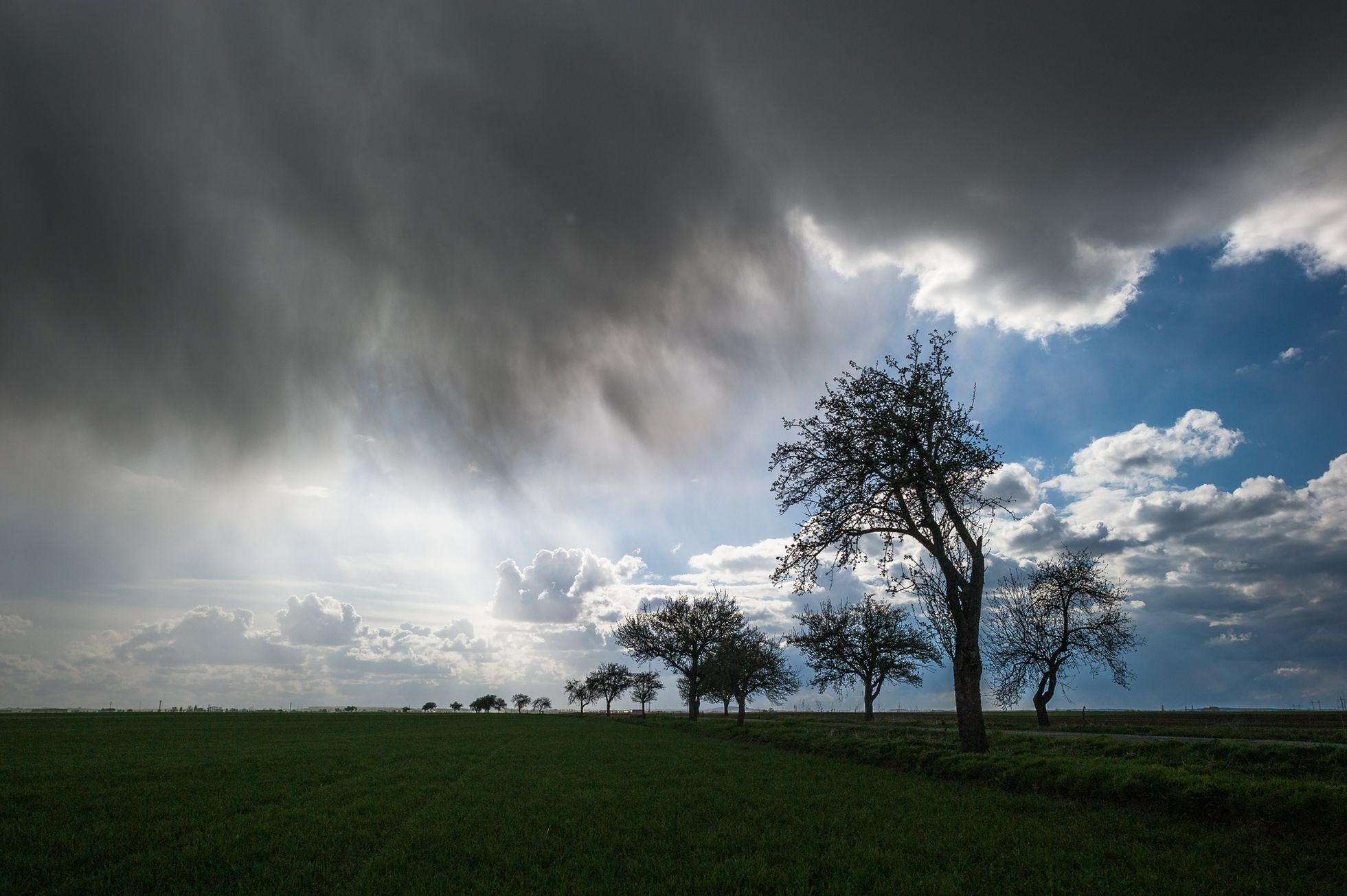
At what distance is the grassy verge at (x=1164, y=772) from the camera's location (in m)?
11.5

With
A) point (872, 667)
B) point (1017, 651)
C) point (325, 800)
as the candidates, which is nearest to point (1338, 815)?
point (325, 800)

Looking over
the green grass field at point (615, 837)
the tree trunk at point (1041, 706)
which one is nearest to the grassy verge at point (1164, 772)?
the green grass field at point (615, 837)

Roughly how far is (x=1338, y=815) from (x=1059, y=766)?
673 cm

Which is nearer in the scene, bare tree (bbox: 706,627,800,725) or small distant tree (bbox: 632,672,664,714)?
bare tree (bbox: 706,627,800,725)

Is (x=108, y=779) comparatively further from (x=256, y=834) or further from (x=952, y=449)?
(x=952, y=449)

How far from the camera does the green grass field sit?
8844 millimetres

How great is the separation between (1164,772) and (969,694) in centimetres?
952

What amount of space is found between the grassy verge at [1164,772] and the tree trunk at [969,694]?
924mm

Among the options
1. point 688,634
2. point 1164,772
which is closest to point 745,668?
point 688,634

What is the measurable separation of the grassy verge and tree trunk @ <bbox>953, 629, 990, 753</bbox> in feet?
3.03

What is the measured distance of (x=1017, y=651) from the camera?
5006 centimetres

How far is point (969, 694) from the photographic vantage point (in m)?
23.8

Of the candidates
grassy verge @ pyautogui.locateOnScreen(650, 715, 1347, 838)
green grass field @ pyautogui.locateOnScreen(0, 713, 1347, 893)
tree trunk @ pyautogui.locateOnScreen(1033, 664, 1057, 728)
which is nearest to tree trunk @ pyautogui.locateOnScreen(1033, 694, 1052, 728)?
tree trunk @ pyautogui.locateOnScreen(1033, 664, 1057, 728)

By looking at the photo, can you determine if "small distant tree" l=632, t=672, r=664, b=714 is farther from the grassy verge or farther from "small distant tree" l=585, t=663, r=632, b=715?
the grassy verge
